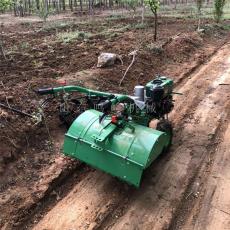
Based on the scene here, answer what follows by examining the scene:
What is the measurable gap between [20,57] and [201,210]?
31.1 ft

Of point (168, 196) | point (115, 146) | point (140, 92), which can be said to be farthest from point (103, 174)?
point (140, 92)

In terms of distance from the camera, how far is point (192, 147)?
24.6 ft

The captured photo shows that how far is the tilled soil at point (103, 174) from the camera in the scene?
18.0ft

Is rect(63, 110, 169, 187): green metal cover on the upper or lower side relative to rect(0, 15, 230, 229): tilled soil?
upper

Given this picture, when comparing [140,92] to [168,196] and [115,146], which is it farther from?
[168,196]

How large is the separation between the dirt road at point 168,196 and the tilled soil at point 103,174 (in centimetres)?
2

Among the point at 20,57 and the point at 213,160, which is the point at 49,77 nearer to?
the point at 20,57

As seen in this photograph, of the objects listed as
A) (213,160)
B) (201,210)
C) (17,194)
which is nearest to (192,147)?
(213,160)

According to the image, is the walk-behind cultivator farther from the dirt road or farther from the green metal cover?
the dirt road

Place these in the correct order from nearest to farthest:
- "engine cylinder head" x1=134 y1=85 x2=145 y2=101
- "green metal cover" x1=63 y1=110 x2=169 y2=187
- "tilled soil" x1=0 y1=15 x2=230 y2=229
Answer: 1. "green metal cover" x1=63 y1=110 x2=169 y2=187
2. "tilled soil" x1=0 y1=15 x2=230 y2=229
3. "engine cylinder head" x1=134 y1=85 x2=145 y2=101

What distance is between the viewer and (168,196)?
592 centimetres

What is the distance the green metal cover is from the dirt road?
0.60m

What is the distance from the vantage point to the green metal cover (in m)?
5.37

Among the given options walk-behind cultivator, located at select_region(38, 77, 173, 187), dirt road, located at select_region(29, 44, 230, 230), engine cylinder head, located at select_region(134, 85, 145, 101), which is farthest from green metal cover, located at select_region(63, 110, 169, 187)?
engine cylinder head, located at select_region(134, 85, 145, 101)
